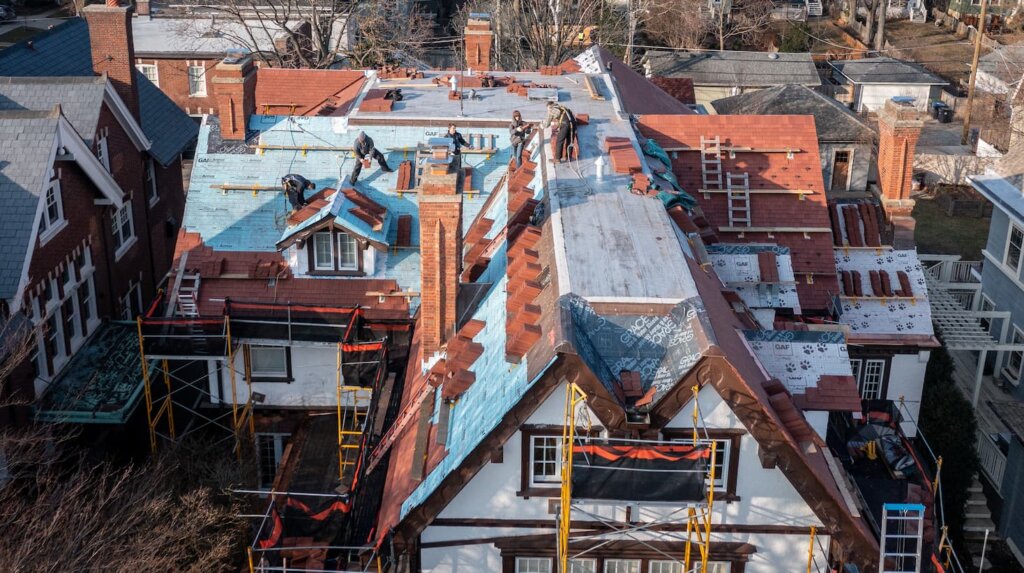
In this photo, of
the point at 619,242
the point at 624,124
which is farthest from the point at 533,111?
the point at 619,242

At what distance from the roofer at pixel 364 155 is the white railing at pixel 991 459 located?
20.9 meters

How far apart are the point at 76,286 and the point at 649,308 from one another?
1971 centimetres

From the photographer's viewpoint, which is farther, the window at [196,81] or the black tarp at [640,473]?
the window at [196,81]

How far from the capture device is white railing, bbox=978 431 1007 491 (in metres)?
34.2

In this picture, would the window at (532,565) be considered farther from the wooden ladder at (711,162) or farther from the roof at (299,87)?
the roof at (299,87)

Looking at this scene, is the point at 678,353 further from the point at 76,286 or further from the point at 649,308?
the point at 76,286

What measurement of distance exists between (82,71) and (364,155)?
74.5 feet

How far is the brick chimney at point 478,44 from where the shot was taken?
1831 inches

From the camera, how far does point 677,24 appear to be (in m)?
83.9

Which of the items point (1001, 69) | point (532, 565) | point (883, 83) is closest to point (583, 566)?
point (532, 565)

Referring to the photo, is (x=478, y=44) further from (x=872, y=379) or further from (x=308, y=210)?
(x=872, y=379)

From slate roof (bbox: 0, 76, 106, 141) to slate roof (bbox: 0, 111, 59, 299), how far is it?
4.31 m

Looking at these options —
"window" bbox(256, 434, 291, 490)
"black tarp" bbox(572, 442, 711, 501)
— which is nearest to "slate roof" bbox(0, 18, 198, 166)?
"window" bbox(256, 434, 291, 490)

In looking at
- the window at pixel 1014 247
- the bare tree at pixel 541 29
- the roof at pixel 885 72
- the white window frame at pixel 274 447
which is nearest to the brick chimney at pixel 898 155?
the window at pixel 1014 247
